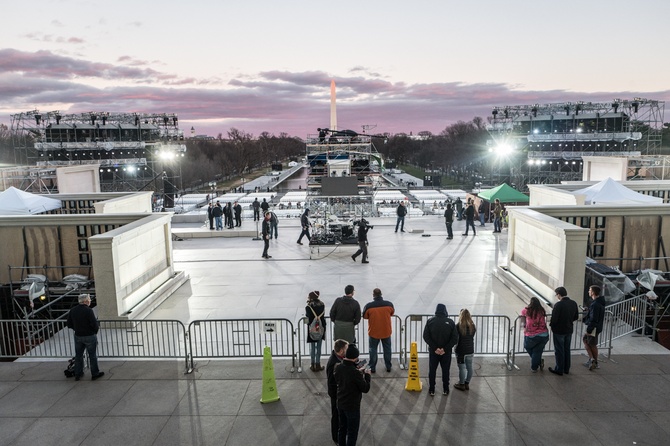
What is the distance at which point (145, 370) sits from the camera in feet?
30.1

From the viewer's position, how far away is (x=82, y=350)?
28.7ft

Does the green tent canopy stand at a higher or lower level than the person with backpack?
higher

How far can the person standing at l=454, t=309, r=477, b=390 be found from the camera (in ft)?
25.9

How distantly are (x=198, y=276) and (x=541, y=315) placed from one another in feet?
37.5

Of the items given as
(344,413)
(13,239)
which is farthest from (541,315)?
(13,239)

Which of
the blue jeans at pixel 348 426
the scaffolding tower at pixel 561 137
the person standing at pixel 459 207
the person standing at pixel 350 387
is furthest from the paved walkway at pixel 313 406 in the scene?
the scaffolding tower at pixel 561 137

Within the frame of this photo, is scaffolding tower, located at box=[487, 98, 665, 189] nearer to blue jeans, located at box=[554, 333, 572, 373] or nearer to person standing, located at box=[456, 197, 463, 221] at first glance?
person standing, located at box=[456, 197, 463, 221]

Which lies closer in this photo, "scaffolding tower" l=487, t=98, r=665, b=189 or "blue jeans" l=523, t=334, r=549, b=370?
"blue jeans" l=523, t=334, r=549, b=370

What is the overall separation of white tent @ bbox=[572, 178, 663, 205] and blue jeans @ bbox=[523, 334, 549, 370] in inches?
406

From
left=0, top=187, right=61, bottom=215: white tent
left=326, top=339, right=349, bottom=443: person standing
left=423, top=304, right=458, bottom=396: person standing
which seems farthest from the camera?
left=0, top=187, right=61, bottom=215: white tent

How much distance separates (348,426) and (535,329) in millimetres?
4013

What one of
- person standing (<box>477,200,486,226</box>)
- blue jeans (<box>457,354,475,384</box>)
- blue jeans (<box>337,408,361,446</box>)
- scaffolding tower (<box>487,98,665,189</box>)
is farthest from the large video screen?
scaffolding tower (<box>487,98,665,189</box>)

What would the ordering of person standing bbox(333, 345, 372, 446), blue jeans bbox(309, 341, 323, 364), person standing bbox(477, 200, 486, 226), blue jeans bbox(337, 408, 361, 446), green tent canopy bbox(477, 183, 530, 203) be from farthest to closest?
person standing bbox(477, 200, 486, 226)
green tent canopy bbox(477, 183, 530, 203)
blue jeans bbox(309, 341, 323, 364)
blue jeans bbox(337, 408, 361, 446)
person standing bbox(333, 345, 372, 446)

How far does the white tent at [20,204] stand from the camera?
1772 cm
